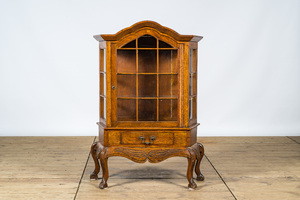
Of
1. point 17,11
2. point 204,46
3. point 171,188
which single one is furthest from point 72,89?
point 171,188

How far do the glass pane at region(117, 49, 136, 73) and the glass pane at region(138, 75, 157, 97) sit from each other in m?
0.10

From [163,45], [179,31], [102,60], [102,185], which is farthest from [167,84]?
→ [179,31]

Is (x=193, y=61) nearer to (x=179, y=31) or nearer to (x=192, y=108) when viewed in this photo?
(x=192, y=108)

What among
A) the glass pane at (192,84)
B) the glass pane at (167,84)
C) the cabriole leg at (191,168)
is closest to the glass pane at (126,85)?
the glass pane at (167,84)

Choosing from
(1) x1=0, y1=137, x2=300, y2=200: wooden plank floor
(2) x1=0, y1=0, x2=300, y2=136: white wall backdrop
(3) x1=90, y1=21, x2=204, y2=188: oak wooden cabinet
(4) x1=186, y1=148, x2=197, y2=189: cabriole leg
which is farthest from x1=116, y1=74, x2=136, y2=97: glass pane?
(2) x1=0, y1=0, x2=300, y2=136: white wall backdrop

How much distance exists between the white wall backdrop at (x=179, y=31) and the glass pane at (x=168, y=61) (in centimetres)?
224

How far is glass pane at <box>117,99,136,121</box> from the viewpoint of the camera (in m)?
3.93

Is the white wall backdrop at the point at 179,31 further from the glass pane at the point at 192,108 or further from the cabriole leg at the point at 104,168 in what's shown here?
the cabriole leg at the point at 104,168

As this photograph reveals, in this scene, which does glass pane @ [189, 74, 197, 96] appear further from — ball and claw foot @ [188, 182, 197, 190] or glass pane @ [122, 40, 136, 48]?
ball and claw foot @ [188, 182, 197, 190]

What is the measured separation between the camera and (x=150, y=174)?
14.3 ft

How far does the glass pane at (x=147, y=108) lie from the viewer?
392 centimetres

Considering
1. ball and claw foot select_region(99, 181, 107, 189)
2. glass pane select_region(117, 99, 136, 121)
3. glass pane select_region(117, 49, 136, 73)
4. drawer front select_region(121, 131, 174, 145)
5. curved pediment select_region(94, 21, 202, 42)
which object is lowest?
ball and claw foot select_region(99, 181, 107, 189)

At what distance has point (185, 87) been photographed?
154 inches

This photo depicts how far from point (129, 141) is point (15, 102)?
2.83 meters
